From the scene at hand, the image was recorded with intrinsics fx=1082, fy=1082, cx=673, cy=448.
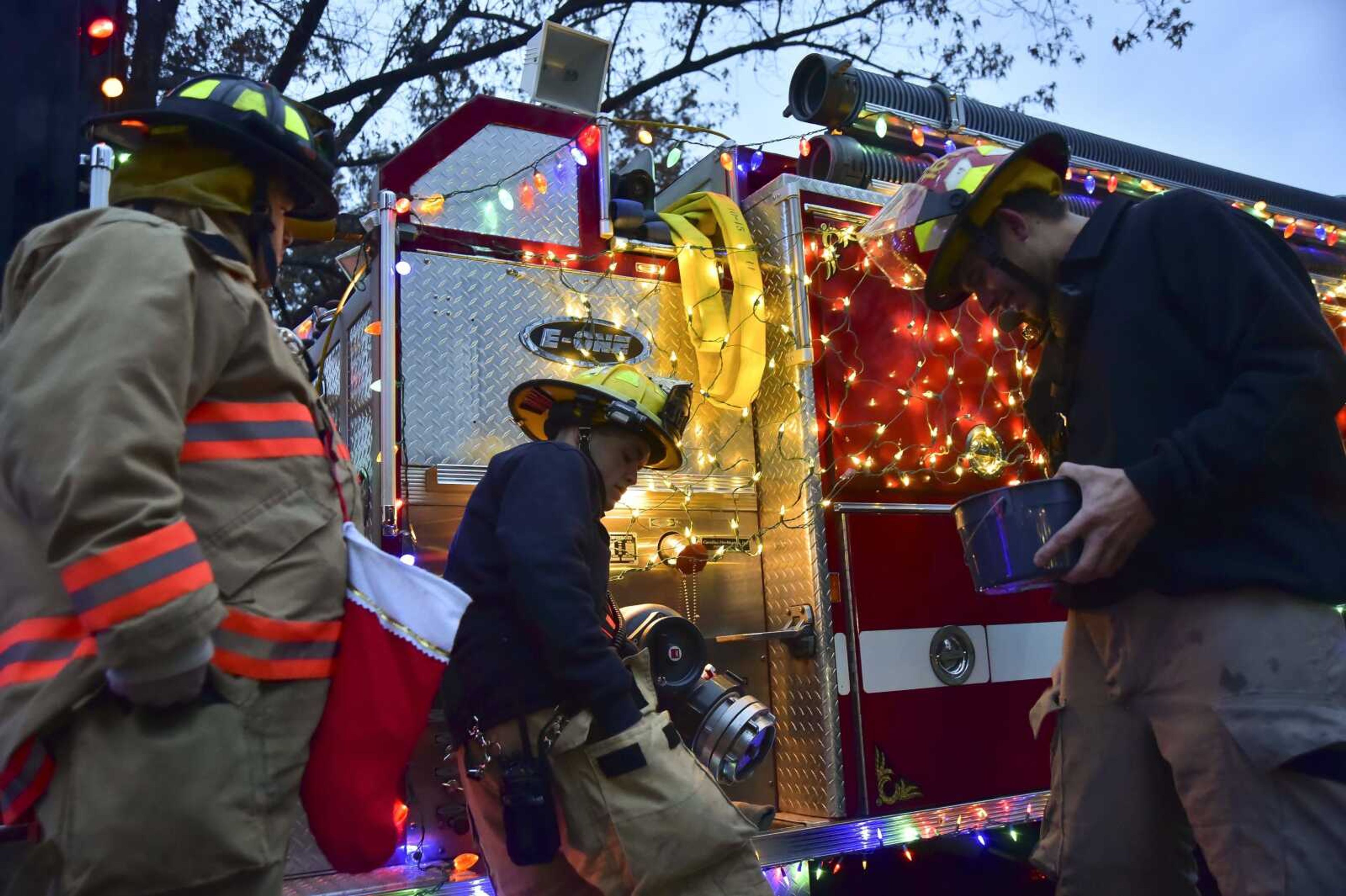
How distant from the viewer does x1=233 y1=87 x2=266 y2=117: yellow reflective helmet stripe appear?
205 cm

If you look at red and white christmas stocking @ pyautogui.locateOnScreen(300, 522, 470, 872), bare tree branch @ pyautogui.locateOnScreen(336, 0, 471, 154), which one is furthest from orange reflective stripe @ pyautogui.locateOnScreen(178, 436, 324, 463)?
bare tree branch @ pyautogui.locateOnScreen(336, 0, 471, 154)

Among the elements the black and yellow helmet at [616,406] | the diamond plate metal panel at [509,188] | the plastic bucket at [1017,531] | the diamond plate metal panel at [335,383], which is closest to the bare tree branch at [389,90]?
the diamond plate metal panel at [335,383]

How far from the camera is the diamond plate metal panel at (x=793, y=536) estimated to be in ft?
13.0

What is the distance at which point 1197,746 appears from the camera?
2.16m

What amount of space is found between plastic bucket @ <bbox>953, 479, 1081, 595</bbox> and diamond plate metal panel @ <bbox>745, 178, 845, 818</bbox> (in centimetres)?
145

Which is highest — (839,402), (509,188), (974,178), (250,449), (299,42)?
(299,42)

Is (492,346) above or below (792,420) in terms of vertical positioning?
above

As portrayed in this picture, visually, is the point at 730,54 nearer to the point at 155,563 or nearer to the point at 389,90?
the point at 389,90

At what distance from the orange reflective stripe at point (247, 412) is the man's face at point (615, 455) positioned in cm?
145

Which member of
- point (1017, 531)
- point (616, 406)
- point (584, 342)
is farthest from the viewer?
point (584, 342)

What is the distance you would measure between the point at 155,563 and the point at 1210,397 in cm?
202

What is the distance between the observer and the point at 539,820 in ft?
8.38

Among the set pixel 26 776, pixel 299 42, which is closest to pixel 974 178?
pixel 26 776

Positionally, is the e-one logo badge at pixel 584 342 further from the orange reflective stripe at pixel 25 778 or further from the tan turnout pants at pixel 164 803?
the orange reflective stripe at pixel 25 778
